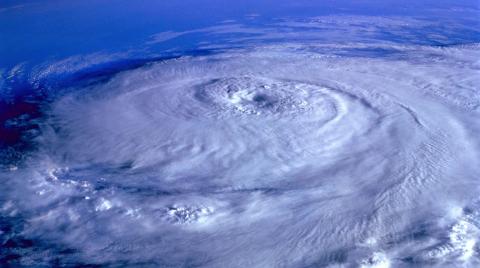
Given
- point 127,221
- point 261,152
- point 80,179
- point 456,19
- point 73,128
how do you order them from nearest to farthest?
point 127,221 → point 80,179 → point 261,152 → point 73,128 → point 456,19

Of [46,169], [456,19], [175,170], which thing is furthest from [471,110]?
[456,19]

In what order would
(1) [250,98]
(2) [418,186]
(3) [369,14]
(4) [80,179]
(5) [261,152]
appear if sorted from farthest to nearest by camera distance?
(3) [369,14] < (1) [250,98] < (5) [261,152] < (4) [80,179] < (2) [418,186]

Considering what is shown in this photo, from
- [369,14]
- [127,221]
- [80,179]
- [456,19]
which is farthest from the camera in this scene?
[369,14]

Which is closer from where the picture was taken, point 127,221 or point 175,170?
point 127,221

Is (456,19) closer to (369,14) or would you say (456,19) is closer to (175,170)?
(369,14)

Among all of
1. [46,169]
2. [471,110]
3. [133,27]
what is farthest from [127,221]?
[133,27]

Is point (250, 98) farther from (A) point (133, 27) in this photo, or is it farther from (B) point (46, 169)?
(A) point (133, 27)
